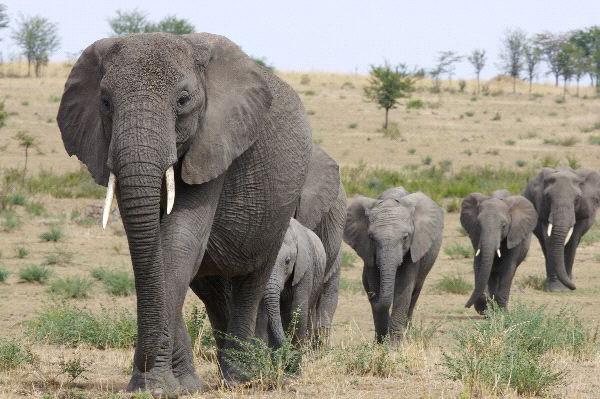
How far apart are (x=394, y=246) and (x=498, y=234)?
10.4ft

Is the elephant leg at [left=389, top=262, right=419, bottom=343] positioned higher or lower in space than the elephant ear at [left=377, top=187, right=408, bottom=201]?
lower

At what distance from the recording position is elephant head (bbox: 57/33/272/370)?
205 inches

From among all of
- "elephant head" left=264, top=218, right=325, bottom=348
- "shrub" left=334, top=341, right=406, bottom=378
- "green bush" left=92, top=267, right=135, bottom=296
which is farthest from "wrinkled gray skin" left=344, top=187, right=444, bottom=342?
"shrub" left=334, top=341, right=406, bottom=378

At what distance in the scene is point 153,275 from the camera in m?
5.31

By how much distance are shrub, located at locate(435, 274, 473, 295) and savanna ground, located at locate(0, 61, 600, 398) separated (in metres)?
0.02

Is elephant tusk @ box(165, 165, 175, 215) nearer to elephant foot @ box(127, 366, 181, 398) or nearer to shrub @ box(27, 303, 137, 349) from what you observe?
elephant foot @ box(127, 366, 181, 398)

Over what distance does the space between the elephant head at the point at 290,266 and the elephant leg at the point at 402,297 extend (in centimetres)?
194

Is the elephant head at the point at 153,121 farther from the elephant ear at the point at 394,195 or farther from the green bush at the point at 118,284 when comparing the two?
the green bush at the point at 118,284

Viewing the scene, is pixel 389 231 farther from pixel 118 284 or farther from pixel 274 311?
pixel 118 284

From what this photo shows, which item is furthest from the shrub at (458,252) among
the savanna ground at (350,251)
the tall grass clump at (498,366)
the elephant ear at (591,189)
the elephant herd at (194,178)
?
the tall grass clump at (498,366)

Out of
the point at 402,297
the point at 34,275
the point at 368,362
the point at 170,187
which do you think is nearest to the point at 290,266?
the point at 368,362

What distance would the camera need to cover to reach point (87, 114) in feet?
19.4

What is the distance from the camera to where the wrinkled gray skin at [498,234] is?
1348 cm

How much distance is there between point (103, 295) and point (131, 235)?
831cm
